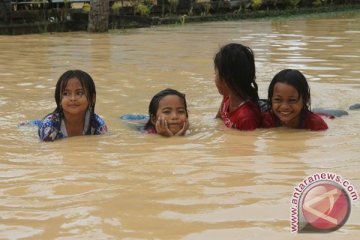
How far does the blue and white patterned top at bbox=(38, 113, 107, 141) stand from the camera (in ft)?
17.1

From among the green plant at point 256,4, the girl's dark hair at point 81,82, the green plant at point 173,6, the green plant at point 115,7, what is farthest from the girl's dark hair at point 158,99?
the green plant at point 256,4

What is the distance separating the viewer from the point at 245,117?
17.9 feet

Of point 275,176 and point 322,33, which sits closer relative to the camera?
point 275,176

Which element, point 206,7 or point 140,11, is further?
point 206,7

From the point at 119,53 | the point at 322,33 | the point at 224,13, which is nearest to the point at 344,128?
the point at 119,53

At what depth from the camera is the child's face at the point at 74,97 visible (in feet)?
17.0

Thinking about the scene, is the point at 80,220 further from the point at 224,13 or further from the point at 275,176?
the point at 224,13

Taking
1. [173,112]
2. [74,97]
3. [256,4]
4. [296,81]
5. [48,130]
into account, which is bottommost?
[48,130]

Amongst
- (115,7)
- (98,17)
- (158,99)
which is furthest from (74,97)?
(115,7)

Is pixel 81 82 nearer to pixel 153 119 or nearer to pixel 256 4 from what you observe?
pixel 153 119

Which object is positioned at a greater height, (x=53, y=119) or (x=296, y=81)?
(x=296, y=81)

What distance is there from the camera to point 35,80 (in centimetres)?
868

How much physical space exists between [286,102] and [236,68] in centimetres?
56

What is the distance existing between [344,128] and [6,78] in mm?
5024
